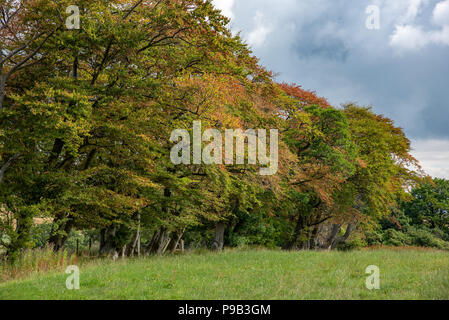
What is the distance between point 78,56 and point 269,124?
958 centimetres

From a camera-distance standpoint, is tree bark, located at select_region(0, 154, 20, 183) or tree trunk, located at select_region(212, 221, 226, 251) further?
A: tree trunk, located at select_region(212, 221, 226, 251)

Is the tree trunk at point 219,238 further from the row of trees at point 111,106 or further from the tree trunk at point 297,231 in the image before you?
the tree trunk at point 297,231

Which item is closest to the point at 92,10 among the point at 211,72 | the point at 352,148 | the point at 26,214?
the point at 211,72

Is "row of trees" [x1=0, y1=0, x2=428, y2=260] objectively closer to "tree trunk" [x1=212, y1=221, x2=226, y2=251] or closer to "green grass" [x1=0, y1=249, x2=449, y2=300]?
"green grass" [x1=0, y1=249, x2=449, y2=300]

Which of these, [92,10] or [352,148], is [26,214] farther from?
[352,148]

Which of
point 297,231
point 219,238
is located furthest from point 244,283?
point 297,231

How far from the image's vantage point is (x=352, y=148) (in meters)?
20.9

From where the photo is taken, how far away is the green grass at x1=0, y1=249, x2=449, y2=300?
7930mm

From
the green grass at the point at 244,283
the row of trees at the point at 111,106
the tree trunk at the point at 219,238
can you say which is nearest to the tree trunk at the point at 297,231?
the tree trunk at the point at 219,238

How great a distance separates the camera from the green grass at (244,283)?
793 cm

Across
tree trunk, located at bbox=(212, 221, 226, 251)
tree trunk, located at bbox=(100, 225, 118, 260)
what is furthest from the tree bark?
tree trunk, located at bbox=(212, 221, 226, 251)

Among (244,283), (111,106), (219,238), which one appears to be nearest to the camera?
(244,283)

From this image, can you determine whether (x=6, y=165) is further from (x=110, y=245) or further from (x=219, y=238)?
(x=219, y=238)

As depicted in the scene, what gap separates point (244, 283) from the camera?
9.20 metres
